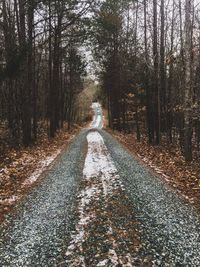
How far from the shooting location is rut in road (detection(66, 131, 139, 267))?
221 inches

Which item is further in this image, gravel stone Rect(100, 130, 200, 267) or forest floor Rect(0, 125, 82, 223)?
forest floor Rect(0, 125, 82, 223)

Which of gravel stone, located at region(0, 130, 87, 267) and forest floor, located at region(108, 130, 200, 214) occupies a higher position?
forest floor, located at region(108, 130, 200, 214)

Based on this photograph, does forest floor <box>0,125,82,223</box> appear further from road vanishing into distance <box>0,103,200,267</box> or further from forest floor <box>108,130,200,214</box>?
forest floor <box>108,130,200,214</box>

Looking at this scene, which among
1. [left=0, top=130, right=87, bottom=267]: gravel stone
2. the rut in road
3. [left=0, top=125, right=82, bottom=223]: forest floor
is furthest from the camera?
[left=0, top=125, right=82, bottom=223]: forest floor

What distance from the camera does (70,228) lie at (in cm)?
701

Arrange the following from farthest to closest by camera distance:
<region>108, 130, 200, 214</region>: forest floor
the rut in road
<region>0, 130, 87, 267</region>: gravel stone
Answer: <region>108, 130, 200, 214</region>: forest floor < <region>0, 130, 87, 267</region>: gravel stone < the rut in road

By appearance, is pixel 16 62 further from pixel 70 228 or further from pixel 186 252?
pixel 186 252

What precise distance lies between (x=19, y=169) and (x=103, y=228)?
7.19 metres

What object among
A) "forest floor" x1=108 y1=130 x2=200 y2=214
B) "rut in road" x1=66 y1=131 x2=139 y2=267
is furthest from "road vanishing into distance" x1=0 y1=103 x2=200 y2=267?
"forest floor" x1=108 y1=130 x2=200 y2=214

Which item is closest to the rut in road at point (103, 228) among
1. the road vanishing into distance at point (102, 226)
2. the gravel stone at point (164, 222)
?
the road vanishing into distance at point (102, 226)

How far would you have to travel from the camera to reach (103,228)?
22.7ft

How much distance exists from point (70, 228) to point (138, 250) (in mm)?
1706

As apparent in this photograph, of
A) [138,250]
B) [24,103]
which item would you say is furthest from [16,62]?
[138,250]

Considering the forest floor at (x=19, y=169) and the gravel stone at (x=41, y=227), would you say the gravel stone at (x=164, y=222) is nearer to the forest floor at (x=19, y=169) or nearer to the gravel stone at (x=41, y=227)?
the gravel stone at (x=41, y=227)
